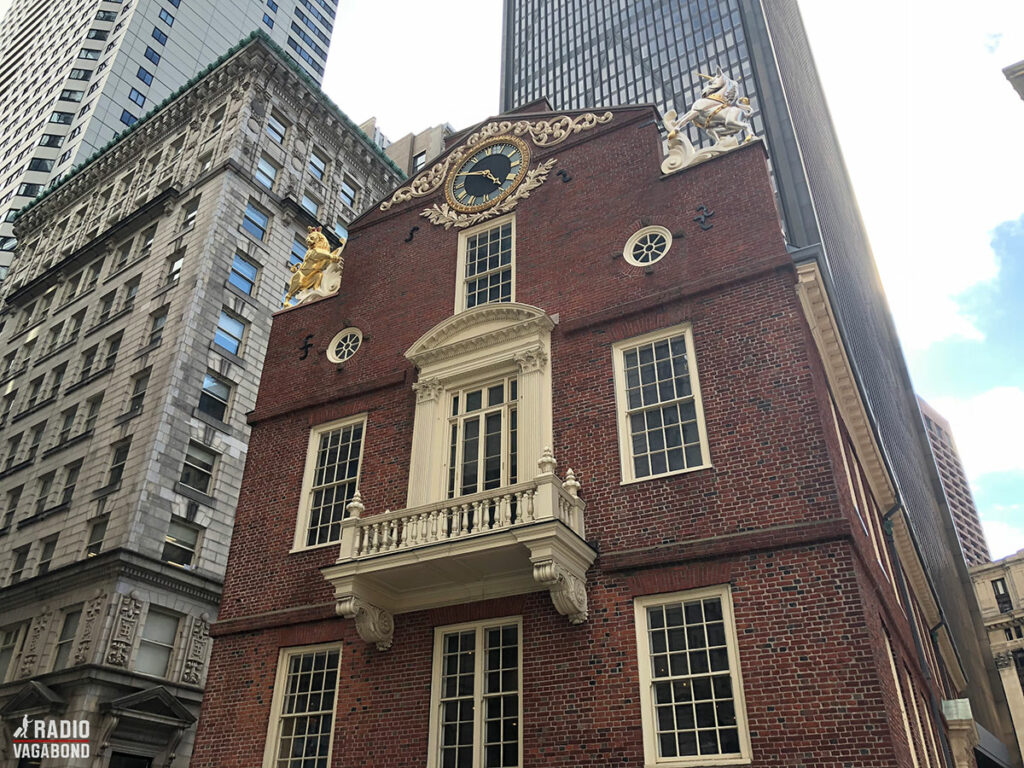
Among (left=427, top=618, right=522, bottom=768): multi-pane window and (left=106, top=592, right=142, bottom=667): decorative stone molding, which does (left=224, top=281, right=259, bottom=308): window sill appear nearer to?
(left=106, top=592, right=142, bottom=667): decorative stone molding

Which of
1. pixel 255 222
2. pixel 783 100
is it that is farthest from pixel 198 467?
pixel 783 100

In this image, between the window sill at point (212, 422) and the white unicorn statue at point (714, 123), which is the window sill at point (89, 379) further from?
the white unicorn statue at point (714, 123)

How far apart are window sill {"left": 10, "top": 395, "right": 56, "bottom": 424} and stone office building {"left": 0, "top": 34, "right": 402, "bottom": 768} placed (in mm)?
165

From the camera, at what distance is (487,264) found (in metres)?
19.2

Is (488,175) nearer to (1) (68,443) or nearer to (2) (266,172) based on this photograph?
(1) (68,443)

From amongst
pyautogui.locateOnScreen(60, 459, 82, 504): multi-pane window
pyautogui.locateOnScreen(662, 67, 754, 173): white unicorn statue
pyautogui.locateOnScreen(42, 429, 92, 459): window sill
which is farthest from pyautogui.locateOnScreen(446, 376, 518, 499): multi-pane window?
pyautogui.locateOnScreen(42, 429, 92, 459): window sill

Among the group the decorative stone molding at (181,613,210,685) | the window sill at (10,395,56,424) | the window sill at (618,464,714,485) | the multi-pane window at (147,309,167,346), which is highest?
the multi-pane window at (147,309,167,346)

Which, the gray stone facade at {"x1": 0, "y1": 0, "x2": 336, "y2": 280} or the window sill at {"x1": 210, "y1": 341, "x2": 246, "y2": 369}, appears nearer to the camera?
the window sill at {"x1": 210, "y1": 341, "x2": 246, "y2": 369}

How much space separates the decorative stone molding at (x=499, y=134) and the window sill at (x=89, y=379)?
24.8 meters

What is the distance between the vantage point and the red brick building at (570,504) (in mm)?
12461

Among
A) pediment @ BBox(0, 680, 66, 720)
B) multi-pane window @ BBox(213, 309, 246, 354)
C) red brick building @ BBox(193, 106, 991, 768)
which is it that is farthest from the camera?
multi-pane window @ BBox(213, 309, 246, 354)

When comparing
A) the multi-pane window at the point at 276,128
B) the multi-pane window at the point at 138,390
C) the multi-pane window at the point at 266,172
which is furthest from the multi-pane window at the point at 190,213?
the multi-pane window at the point at 138,390

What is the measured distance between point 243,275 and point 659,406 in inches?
1278

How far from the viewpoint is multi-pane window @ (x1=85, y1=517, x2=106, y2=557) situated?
110 feet
